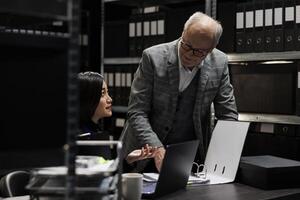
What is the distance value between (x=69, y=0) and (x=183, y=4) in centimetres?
305

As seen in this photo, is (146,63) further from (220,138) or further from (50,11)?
(50,11)

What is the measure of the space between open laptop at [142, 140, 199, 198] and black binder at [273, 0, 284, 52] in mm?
1329

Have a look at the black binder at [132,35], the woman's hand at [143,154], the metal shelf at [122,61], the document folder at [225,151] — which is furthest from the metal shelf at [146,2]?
the woman's hand at [143,154]

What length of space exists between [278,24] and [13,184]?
5.83ft

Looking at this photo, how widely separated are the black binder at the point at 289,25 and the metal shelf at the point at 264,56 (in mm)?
34

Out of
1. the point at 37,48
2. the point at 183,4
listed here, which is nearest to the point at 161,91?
the point at 37,48

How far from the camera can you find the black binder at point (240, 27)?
292cm

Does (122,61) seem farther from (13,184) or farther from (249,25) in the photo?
(13,184)

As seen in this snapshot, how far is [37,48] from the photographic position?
0.86 m

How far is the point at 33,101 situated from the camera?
85 centimetres

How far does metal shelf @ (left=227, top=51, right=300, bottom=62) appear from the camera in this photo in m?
2.70

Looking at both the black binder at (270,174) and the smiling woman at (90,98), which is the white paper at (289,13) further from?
the smiling woman at (90,98)

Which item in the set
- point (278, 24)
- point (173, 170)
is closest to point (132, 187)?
point (173, 170)

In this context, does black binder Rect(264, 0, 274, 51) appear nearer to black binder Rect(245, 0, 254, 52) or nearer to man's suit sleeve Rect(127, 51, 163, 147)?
black binder Rect(245, 0, 254, 52)
